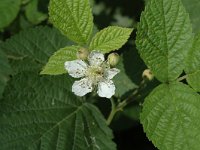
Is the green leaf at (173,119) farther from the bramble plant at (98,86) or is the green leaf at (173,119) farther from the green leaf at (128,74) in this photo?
the green leaf at (128,74)

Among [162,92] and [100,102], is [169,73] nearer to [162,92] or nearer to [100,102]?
[162,92]

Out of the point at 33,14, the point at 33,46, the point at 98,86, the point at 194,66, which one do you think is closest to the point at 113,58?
the point at 98,86

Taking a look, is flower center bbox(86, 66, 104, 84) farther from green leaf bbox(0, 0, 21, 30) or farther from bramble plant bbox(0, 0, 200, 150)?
green leaf bbox(0, 0, 21, 30)

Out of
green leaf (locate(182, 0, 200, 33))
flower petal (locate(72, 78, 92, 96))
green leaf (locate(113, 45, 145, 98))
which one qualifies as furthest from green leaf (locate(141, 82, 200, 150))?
green leaf (locate(182, 0, 200, 33))

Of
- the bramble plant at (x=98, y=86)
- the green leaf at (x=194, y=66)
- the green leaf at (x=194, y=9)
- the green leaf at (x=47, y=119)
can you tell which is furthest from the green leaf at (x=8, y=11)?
the green leaf at (x=194, y=66)

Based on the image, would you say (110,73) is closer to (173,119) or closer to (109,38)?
(109,38)

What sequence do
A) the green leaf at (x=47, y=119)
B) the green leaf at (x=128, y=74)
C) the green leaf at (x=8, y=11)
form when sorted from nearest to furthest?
the green leaf at (x=47, y=119) < the green leaf at (x=128, y=74) < the green leaf at (x=8, y=11)

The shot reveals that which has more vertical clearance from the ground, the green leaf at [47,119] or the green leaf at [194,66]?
the green leaf at [194,66]
